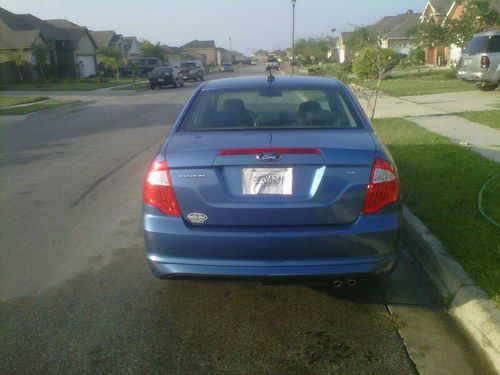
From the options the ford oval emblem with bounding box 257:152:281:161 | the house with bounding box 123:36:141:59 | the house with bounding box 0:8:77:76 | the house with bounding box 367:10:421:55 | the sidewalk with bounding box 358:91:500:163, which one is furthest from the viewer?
the house with bounding box 123:36:141:59

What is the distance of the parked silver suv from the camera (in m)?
16.6

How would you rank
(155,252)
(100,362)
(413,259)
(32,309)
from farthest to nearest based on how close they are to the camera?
1. (413,259)
2. (32,309)
3. (155,252)
4. (100,362)

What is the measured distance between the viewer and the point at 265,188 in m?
3.22

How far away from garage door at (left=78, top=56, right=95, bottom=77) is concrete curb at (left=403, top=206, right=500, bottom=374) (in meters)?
51.9

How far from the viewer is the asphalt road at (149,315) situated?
A: 122 inches

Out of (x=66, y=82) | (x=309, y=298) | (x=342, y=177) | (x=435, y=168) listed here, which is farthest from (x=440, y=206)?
(x=66, y=82)

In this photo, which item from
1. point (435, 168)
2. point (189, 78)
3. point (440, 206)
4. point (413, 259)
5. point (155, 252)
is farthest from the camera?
point (189, 78)

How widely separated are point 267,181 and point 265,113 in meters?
1.45

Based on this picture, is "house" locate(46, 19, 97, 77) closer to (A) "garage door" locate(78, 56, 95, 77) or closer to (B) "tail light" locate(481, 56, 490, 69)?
(A) "garage door" locate(78, 56, 95, 77)

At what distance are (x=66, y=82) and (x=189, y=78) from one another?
1049cm

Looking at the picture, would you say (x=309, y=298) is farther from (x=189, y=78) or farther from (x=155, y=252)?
(x=189, y=78)

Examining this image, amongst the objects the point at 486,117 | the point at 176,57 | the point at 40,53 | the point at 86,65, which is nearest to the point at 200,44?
the point at 176,57

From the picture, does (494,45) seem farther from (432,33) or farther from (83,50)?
(83,50)

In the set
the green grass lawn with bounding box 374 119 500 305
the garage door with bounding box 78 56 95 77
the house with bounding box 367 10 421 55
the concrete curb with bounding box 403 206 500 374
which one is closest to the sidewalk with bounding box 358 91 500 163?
the green grass lawn with bounding box 374 119 500 305
